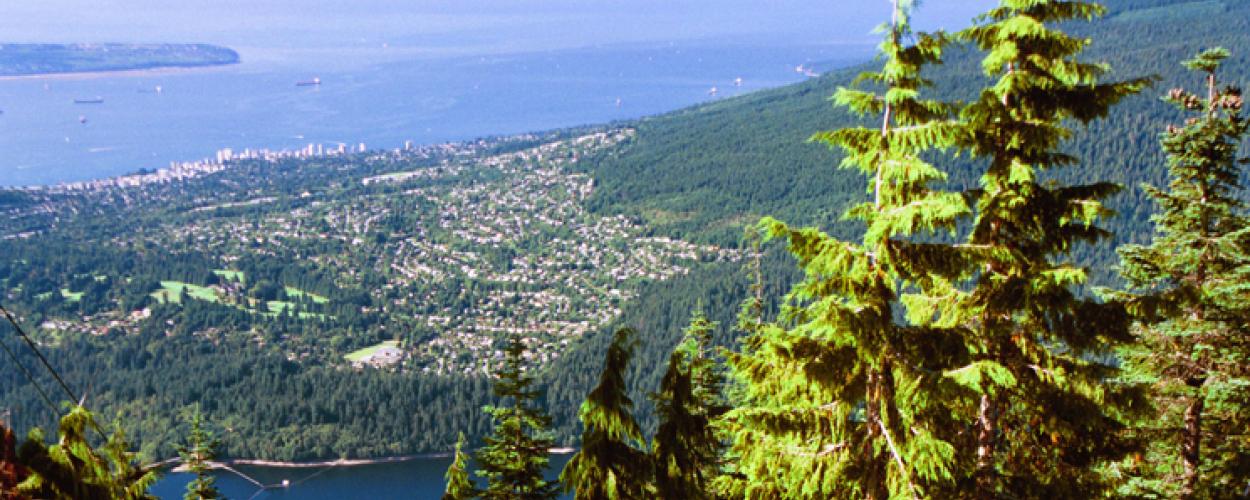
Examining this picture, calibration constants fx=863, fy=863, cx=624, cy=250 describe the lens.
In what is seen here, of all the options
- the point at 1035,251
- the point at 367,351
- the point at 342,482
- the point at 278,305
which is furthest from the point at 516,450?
the point at 278,305

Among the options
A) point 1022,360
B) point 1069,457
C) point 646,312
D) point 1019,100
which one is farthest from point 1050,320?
point 646,312

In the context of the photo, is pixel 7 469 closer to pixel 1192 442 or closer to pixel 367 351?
pixel 1192 442

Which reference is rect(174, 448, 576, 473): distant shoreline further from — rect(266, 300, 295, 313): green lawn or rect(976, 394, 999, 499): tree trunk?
rect(976, 394, 999, 499): tree trunk

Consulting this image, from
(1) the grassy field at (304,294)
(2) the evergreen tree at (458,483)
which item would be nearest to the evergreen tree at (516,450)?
(2) the evergreen tree at (458,483)

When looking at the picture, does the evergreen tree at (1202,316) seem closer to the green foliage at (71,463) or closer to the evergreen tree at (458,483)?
the evergreen tree at (458,483)

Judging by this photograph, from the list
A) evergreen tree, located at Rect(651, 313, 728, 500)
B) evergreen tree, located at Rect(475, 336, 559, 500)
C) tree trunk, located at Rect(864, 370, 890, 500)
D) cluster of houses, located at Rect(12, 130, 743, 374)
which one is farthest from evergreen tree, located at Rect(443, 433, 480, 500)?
cluster of houses, located at Rect(12, 130, 743, 374)

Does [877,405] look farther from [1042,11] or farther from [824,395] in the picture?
[1042,11]
